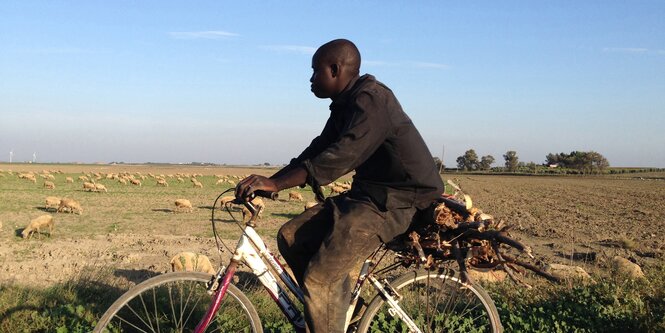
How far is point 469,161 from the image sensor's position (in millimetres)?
112438

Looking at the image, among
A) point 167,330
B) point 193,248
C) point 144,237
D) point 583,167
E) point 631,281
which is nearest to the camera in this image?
point 167,330

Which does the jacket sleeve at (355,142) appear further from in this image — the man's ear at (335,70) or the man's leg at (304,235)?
the man's leg at (304,235)

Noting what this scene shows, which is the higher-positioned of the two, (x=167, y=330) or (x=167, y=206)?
(x=167, y=330)

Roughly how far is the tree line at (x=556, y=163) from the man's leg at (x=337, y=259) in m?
101

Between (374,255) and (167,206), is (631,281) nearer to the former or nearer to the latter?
(374,255)

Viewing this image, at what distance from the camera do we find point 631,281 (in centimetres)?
632

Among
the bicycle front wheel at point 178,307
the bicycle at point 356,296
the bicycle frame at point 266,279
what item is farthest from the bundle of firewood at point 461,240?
the bicycle front wheel at point 178,307

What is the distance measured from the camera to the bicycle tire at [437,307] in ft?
14.0

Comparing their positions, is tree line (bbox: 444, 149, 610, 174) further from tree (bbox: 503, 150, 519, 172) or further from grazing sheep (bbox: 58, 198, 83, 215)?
grazing sheep (bbox: 58, 198, 83, 215)

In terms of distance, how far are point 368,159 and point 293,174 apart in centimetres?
51

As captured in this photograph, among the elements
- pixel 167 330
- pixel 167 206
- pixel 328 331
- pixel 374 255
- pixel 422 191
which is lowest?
pixel 167 206

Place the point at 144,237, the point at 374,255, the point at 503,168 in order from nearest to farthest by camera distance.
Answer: the point at 374,255 → the point at 144,237 → the point at 503,168

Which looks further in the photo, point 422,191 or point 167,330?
point 167,330

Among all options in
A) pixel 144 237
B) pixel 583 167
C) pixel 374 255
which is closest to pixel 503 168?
pixel 583 167
